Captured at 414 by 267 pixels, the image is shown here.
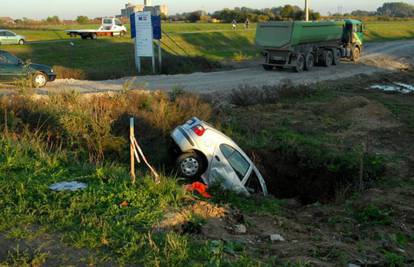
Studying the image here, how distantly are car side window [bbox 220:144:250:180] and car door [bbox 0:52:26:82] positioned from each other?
11996mm

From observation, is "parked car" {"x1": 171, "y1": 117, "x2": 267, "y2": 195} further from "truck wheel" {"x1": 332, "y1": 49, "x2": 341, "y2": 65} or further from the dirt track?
"truck wheel" {"x1": 332, "y1": 49, "x2": 341, "y2": 65}

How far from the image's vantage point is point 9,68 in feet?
61.8

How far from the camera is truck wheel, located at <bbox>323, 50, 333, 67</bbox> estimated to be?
96.9ft

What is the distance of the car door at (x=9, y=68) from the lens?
1862 cm

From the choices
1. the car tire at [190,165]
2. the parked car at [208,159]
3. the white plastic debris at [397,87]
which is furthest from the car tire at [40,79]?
the white plastic debris at [397,87]

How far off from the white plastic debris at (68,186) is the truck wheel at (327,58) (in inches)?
985

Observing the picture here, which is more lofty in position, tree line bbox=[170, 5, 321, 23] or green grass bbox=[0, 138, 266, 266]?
tree line bbox=[170, 5, 321, 23]

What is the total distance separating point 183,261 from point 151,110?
9.79m

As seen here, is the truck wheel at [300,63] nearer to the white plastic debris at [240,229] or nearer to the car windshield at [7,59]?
the car windshield at [7,59]

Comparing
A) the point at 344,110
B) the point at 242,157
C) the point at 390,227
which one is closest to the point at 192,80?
the point at 344,110

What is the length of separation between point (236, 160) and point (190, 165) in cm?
91

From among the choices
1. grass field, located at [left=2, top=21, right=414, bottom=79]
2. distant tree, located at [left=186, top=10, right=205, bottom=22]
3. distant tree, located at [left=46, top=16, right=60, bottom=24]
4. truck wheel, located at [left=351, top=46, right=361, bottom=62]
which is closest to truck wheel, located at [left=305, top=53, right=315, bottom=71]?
grass field, located at [left=2, top=21, right=414, bottom=79]

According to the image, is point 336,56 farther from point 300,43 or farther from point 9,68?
point 9,68

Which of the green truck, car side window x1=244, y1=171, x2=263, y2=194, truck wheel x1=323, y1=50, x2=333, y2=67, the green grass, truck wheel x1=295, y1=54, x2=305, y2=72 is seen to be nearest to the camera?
the green grass
